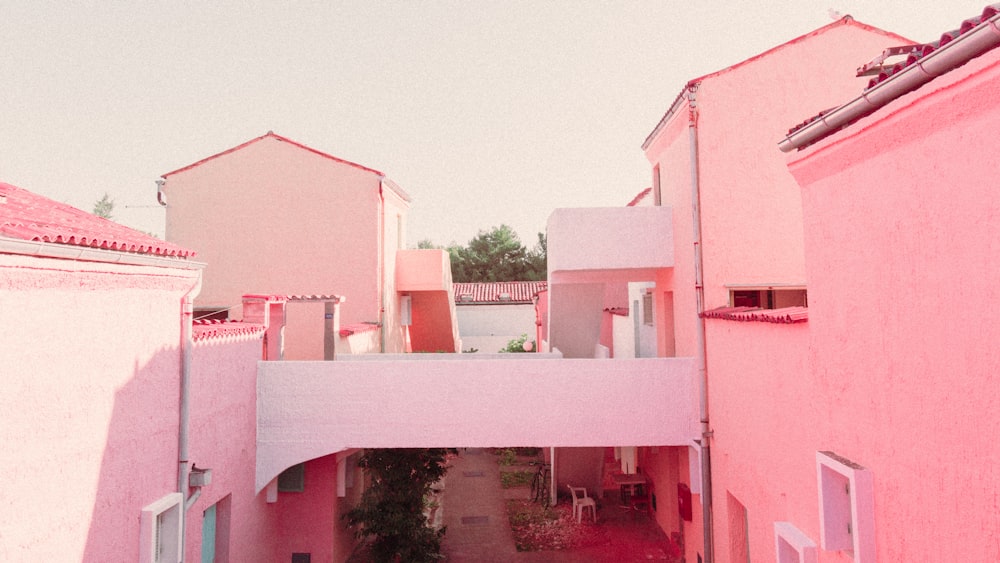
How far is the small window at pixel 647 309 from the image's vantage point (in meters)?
14.9

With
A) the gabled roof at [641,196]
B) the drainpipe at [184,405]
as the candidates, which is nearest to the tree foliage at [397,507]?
the drainpipe at [184,405]

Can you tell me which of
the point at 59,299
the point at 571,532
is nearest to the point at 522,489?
the point at 571,532

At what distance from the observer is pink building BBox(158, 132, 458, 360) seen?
56.4ft

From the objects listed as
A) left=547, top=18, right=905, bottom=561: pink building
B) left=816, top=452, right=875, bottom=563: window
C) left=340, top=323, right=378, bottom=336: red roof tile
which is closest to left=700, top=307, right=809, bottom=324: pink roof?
left=547, top=18, right=905, bottom=561: pink building

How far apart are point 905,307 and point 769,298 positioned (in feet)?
33.1

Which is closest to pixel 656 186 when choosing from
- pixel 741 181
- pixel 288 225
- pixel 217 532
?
pixel 741 181

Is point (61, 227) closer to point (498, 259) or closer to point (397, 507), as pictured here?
point (397, 507)

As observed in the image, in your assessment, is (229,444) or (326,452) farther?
(326,452)

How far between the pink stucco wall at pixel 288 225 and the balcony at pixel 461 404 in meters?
6.74

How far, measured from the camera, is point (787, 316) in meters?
6.38

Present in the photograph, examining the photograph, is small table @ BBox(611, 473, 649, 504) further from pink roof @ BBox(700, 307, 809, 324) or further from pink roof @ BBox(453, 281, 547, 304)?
pink roof @ BBox(453, 281, 547, 304)

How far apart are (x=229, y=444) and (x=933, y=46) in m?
9.61

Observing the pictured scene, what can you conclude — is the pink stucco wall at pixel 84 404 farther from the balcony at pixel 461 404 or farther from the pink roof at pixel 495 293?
the pink roof at pixel 495 293

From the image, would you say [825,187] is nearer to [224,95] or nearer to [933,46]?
[933,46]
